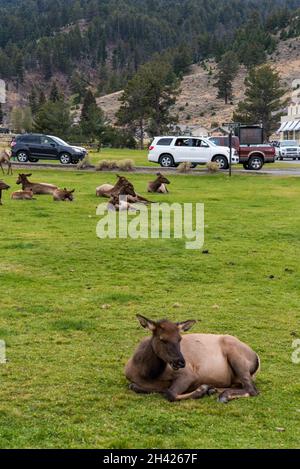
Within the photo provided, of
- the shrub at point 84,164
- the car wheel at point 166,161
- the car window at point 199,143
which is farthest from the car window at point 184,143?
the shrub at point 84,164

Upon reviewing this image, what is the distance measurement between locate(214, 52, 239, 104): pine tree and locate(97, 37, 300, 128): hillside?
169cm

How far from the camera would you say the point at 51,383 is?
6824 millimetres

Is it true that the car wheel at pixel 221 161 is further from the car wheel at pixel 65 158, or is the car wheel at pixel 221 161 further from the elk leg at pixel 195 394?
the elk leg at pixel 195 394

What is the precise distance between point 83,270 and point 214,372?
5.68m

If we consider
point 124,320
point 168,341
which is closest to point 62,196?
point 124,320

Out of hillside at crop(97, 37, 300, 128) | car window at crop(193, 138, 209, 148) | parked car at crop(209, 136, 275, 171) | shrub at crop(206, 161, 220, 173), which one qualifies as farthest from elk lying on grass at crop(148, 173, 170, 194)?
hillside at crop(97, 37, 300, 128)

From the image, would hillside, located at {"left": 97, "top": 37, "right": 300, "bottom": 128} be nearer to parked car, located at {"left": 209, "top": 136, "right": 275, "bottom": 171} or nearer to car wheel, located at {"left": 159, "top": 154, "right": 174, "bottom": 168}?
parked car, located at {"left": 209, "top": 136, "right": 275, "bottom": 171}

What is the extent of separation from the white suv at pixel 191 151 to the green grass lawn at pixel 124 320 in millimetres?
19711

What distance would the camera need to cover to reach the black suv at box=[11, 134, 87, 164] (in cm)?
4022

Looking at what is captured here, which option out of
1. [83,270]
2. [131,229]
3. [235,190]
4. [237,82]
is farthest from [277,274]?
[237,82]

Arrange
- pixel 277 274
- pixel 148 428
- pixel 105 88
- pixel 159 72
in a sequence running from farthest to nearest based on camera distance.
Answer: pixel 105 88 → pixel 159 72 → pixel 277 274 → pixel 148 428

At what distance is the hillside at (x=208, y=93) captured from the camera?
437 feet

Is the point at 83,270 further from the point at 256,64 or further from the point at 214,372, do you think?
the point at 256,64

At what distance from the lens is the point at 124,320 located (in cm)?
909
